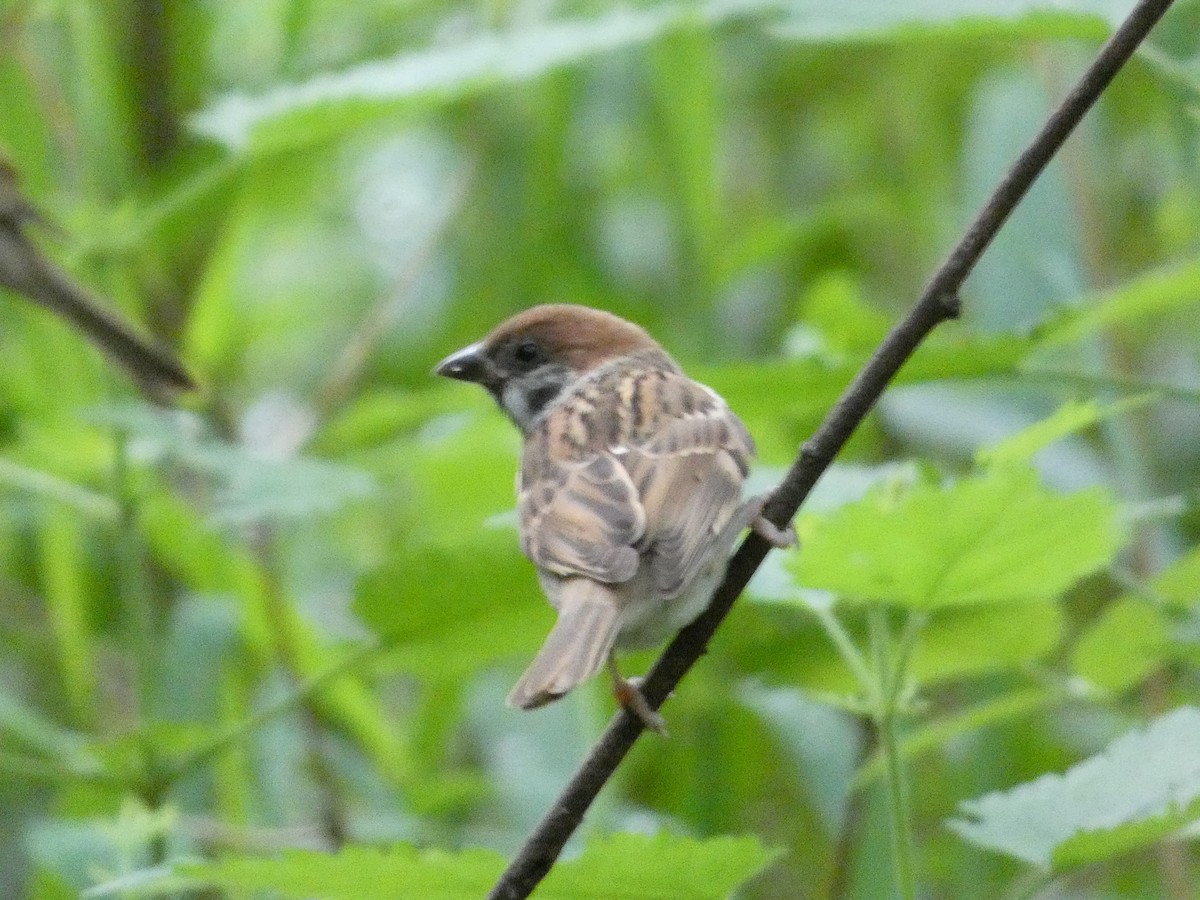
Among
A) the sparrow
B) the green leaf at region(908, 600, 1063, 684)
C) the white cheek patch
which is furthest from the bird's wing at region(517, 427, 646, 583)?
the sparrow

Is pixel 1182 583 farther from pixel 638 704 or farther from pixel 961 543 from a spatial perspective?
pixel 638 704

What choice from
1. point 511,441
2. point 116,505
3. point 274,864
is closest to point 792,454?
point 511,441

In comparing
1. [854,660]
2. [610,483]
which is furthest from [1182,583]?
[610,483]

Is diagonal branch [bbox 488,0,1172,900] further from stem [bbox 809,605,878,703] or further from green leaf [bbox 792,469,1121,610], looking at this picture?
stem [bbox 809,605,878,703]

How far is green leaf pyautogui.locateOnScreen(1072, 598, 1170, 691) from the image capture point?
1690mm

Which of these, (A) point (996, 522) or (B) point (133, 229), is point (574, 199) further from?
(A) point (996, 522)

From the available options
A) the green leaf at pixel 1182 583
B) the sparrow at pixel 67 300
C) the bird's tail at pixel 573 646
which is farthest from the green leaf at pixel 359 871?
the sparrow at pixel 67 300

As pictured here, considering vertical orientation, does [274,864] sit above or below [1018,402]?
below

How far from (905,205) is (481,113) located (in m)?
0.82

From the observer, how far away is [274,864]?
118 cm

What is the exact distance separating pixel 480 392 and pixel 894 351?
175cm

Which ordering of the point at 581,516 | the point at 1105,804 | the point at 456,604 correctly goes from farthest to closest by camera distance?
the point at 456,604 → the point at 581,516 → the point at 1105,804

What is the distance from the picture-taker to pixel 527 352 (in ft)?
6.77

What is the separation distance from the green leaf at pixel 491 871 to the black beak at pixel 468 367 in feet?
2.70
